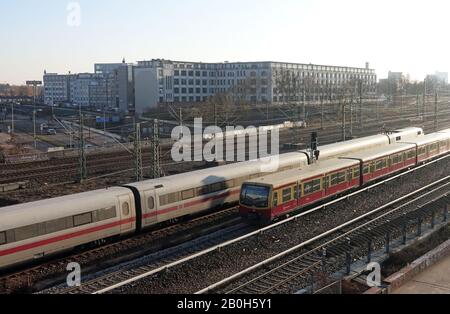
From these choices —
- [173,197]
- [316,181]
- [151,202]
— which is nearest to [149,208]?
[151,202]

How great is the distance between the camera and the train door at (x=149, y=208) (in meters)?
17.9

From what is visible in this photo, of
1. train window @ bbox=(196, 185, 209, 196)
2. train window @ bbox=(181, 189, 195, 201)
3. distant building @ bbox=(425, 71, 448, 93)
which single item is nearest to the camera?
train window @ bbox=(181, 189, 195, 201)

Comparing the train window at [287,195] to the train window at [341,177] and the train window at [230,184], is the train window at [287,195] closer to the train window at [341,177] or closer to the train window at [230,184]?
the train window at [230,184]

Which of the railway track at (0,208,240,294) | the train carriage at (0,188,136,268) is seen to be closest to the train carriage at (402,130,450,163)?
the railway track at (0,208,240,294)

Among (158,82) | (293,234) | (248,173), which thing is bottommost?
(293,234)

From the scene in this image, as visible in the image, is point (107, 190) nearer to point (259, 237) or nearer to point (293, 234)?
point (259, 237)

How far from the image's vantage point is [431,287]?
40.0 feet

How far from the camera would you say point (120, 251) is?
1659 centimetres

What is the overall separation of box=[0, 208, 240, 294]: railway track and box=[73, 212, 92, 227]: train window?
1.08 m

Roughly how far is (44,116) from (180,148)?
221ft

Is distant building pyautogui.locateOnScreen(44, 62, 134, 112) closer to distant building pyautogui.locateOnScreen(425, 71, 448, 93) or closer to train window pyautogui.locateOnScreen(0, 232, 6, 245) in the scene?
distant building pyautogui.locateOnScreen(425, 71, 448, 93)

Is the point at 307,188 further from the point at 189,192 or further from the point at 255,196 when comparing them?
the point at 189,192

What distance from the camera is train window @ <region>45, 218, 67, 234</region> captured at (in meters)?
14.8
